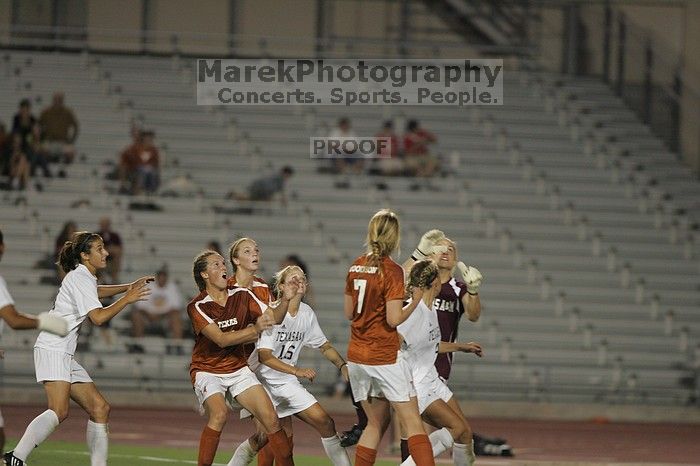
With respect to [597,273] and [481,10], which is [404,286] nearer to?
[597,273]

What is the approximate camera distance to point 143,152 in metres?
28.0

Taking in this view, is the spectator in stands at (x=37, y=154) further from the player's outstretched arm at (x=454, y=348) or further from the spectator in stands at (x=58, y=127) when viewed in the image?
the player's outstretched arm at (x=454, y=348)

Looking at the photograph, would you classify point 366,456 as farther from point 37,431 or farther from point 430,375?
point 37,431

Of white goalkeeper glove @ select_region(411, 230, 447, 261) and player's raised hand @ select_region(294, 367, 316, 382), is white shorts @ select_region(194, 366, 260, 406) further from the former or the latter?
white goalkeeper glove @ select_region(411, 230, 447, 261)

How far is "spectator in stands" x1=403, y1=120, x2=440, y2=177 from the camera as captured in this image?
29.8 metres

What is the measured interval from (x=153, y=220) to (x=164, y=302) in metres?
3.09

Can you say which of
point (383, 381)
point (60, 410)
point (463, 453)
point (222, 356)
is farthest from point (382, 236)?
point (60, 410)

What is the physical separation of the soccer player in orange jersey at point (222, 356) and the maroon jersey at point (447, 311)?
1.96 m

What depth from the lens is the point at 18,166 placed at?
2822cm

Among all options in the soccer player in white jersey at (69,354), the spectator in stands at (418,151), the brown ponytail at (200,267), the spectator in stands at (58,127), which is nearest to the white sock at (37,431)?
the soccer player in white jersey at (69,354)

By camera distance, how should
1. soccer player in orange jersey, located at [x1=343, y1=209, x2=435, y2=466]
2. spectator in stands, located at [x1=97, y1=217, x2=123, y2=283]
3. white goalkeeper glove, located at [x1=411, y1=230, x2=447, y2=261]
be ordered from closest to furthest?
1. soccer player in orange jersey, located at [x1=343, y1=209, x2=435, y2=466]
2. white goalkeeper glove, located at [x1=411, y1=230, x2=447, y2=261]
3. spectator in stands, located at [x1=97, y1=217, x2=123, y2=283]

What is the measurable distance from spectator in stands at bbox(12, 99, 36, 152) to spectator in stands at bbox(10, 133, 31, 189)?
8 cm

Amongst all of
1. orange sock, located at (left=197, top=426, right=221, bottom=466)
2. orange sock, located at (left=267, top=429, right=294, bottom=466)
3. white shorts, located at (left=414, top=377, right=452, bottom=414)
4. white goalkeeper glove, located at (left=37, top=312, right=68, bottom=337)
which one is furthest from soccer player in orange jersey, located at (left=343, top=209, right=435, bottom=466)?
white goalkeeper glove, located at (left=37, top=312, right=68, bottom=337)

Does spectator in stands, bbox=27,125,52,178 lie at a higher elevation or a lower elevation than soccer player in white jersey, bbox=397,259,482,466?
higher
